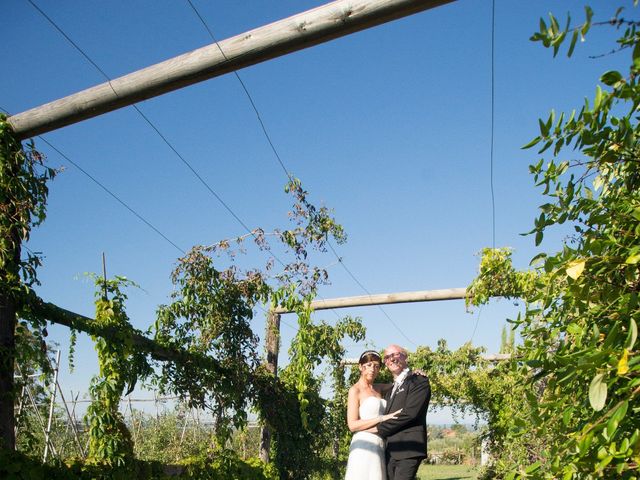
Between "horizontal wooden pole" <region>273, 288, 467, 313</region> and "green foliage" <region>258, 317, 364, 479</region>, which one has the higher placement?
"horizontal wooden pole" <region>273, 288, 467, 313</region>

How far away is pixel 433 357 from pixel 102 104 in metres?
8.47

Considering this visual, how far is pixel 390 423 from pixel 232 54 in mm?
2530

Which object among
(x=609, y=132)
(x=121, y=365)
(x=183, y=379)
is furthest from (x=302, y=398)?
(x=609, y=132)

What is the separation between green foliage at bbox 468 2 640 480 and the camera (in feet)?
2.99

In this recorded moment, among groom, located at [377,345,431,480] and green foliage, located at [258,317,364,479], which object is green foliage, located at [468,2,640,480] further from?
green foliage, located at [258,317,364,479]

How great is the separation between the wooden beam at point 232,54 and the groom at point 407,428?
2.24 meters

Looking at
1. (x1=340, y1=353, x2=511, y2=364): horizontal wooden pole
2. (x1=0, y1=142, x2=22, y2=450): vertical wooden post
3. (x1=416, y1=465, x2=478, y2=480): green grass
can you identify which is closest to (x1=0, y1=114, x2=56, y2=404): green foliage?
(x1=0, y1=142, x2=22, y2=450): vertical wooden post

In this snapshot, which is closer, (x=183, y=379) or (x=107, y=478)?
(x=107, y=478)

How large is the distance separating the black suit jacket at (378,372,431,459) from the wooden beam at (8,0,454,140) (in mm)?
2246

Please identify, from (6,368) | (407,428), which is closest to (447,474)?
(407,428)

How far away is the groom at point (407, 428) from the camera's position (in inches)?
146

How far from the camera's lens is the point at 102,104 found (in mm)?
3924

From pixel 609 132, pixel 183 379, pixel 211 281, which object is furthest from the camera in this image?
pixel 211 281

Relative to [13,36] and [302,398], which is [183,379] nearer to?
[302,398]
